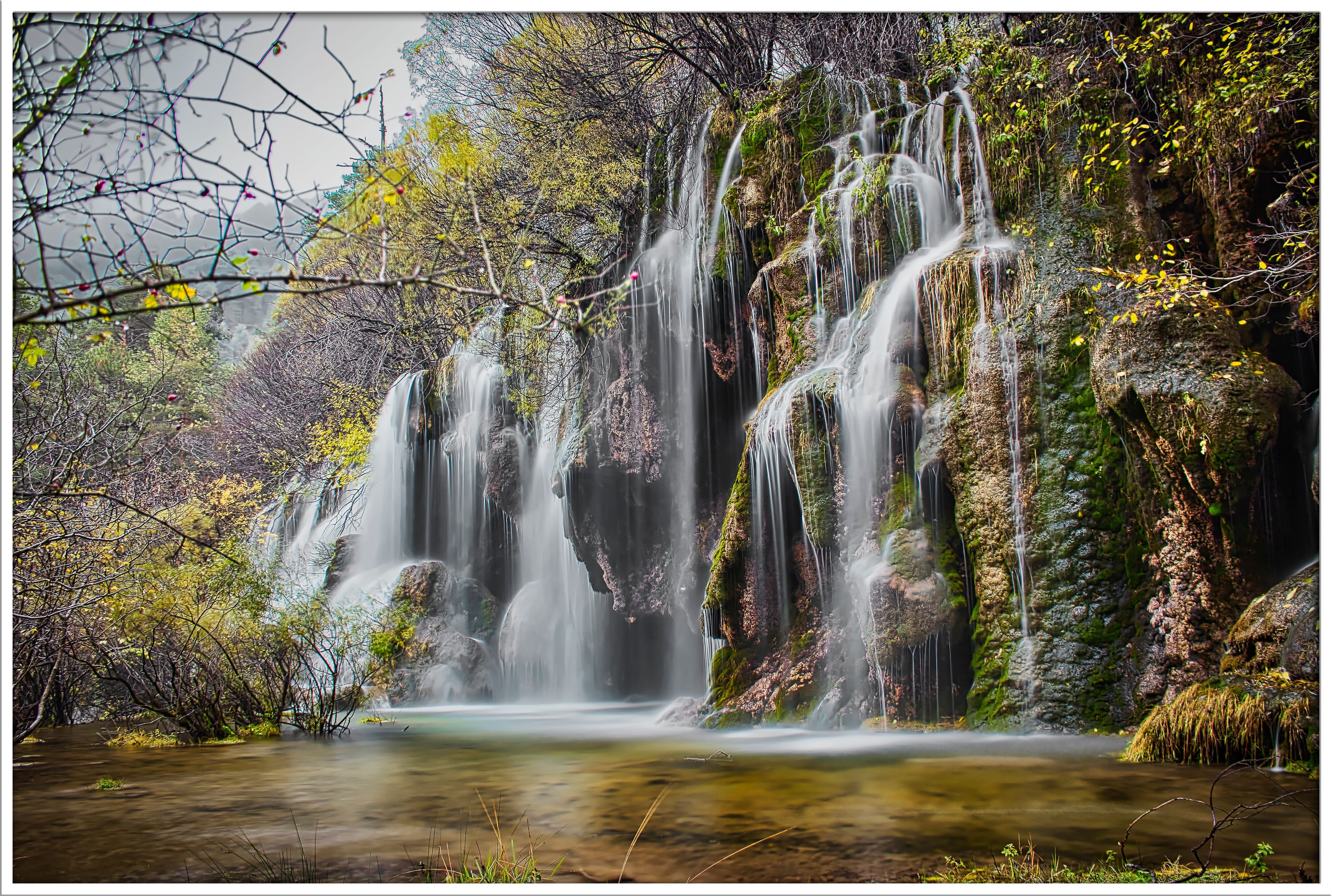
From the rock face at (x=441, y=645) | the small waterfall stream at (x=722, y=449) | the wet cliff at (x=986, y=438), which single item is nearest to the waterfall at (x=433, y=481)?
the small waterfall stream at (x=722, y=449)

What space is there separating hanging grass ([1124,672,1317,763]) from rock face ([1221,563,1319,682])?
0.43ft

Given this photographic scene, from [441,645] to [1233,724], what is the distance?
983cm

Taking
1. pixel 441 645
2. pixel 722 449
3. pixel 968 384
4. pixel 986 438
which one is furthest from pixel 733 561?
pixel 441 645

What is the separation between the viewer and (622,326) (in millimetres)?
10383

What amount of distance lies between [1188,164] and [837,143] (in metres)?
3.72

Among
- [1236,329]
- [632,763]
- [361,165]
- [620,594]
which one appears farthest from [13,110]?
[620,594]

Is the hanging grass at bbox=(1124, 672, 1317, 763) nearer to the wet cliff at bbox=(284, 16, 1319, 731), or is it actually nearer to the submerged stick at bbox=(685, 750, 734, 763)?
the wet cliff at bbox=(284, 16, 1319, 731)

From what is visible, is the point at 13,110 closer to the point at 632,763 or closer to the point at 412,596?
the point at 632,763

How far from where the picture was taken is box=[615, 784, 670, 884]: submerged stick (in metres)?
3.25

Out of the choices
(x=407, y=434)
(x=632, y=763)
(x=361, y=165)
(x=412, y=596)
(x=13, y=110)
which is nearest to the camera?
(x=13, y=110)

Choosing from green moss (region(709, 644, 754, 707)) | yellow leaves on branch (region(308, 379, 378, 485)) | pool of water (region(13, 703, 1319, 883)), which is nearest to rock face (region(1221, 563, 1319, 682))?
pool of water (region(13, 703, 1319, 883))

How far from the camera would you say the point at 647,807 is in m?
4.28

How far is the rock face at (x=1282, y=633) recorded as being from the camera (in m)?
4.55

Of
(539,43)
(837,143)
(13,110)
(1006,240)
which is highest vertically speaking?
(539,43)
